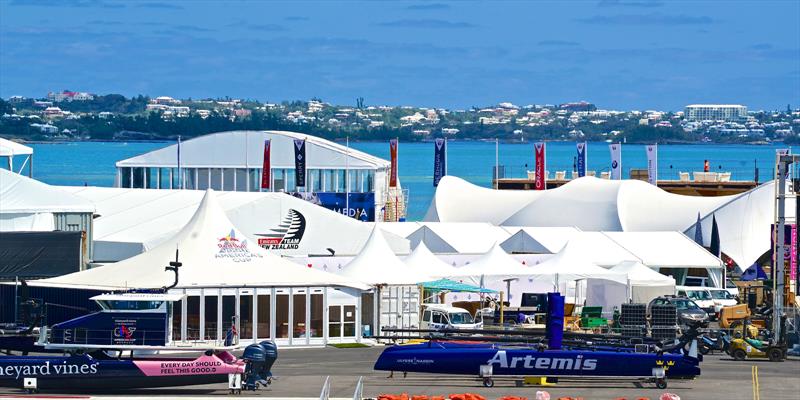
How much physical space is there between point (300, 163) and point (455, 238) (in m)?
19.2

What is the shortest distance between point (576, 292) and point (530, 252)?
345 inches

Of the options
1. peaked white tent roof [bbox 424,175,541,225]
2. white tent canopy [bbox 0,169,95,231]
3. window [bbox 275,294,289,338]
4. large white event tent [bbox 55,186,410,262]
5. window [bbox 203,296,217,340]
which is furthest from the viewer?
peaked white tent roof [bbox 424,175,541,225]

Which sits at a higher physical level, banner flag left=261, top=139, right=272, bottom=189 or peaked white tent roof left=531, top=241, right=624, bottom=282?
banner flag left=261, top=139, right=272, bottom=189

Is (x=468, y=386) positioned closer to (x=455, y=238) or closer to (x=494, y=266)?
(x=494, y=266)

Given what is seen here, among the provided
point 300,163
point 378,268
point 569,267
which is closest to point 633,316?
point 378,268

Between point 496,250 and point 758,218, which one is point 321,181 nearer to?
point 758,218

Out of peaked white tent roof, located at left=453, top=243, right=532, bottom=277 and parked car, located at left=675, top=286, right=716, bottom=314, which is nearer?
peaked white tent roof, located at left=453, top=243, right=532, bottom=277

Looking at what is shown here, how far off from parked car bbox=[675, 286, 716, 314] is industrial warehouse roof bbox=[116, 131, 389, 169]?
109 feet

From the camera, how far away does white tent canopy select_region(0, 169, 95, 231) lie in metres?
59.3

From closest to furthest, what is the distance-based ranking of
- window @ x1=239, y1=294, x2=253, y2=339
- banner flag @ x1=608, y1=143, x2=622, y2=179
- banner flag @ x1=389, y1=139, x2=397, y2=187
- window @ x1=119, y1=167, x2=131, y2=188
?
window @ x1=239, y1=294, x2=253, y2=339 → banner flag @ x1=389, y1=139, x2=397, y2=187 → window @ x1=119, y1=167, x2=131, y2=188 → banner flag @ x1=608, y1=143, x2=622, y2=179

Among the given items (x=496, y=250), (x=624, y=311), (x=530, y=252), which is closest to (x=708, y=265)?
(x=530, y=252)

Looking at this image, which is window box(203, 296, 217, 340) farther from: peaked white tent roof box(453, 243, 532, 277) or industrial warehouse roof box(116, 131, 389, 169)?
industrial warehouse roof box(116, 131, 389, 169)

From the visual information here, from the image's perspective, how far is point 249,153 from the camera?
308 ft

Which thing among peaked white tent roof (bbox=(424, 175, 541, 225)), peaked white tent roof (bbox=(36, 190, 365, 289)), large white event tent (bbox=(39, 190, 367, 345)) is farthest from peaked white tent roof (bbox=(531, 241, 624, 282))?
peaked white tent roof (bbox=(424, 175, 541, 225))
